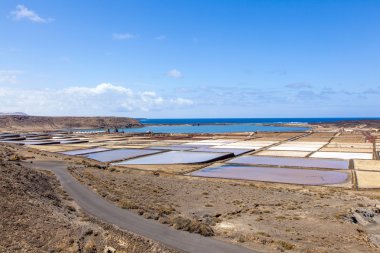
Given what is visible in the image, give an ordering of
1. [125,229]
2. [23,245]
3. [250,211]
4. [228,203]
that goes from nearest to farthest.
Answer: [23,245] < [125,229] < [250,211] < [228,203]

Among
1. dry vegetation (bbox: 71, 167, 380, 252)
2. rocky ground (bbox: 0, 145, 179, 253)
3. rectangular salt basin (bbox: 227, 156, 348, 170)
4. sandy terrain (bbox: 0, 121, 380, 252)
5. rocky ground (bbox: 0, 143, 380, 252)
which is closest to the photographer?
rocky ground (bbox: 0, 145, 179, 253)

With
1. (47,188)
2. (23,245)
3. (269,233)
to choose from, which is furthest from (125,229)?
(47,188)

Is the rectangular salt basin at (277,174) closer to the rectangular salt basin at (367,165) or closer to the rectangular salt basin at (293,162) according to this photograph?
the rectangular salt basin at (293,162)

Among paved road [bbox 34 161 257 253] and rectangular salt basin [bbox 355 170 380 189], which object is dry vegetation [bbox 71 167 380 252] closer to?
paved road [bbox 34 161 257 253]

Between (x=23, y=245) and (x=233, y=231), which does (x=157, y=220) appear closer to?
(x=233, y=231)

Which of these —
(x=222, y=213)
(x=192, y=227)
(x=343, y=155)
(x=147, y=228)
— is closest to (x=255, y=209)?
(x=222, y=213)

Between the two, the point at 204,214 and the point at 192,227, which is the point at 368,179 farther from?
the point at 192,227

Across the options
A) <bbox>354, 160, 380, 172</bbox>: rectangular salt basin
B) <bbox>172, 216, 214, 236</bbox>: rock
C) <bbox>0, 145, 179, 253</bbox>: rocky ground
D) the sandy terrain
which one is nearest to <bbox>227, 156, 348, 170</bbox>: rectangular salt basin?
<bbox>354, 160, 380, 172</bbox>: rectangular salt basin
